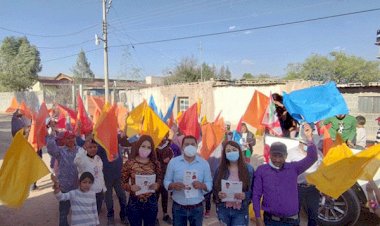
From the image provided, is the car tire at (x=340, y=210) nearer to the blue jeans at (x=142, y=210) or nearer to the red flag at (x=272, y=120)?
the red flag at (x=272, y=120)

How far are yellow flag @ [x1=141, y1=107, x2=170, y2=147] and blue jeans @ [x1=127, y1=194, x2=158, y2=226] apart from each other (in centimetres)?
172

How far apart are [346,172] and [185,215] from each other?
1792 mm

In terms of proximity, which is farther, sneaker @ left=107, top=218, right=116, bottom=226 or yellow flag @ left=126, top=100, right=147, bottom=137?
yellow flag @ left=126, top=100, right=147, bottom=137

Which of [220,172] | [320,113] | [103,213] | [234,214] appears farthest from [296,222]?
[103,213]

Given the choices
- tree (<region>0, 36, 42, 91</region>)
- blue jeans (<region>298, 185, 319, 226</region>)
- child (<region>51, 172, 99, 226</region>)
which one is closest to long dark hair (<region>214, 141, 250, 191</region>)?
blue jeans (<region>298, 185, 319, 226</region>)

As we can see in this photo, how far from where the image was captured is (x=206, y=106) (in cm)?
1725

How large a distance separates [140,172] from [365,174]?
8.06 ft

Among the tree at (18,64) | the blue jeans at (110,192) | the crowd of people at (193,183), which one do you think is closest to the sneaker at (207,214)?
the blue jeans at (110,192)

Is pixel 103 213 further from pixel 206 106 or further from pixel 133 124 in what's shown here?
pixel 206 106

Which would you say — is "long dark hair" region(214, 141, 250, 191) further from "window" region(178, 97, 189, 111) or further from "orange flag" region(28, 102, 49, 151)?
"window" region(178, 97, 189, 111)

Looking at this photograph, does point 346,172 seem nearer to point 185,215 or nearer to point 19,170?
point 185,215

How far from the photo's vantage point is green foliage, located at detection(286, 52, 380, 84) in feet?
124

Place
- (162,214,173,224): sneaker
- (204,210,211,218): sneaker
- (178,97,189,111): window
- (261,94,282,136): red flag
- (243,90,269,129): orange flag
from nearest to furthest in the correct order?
(162,214,173,224): sneaker < (204,210,211,218): sneaker < (261,94,282,136): red flag < (243,90,269,129): orange flag < (178,97,189,111): window

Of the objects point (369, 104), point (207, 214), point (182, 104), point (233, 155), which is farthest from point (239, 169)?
point (182, 104)
